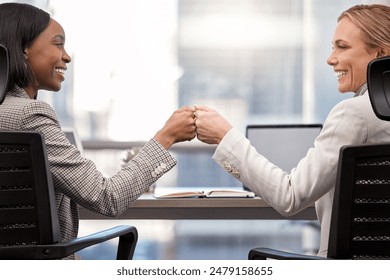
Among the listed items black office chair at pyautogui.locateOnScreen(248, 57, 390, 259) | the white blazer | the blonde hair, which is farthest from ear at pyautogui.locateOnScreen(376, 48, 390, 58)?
black office chair at pyautogui.locateOnScreen(248, 57, 390, 259)

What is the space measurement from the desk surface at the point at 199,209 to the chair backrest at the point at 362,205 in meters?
1.23

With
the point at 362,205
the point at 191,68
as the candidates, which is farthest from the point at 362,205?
A: the point at 191,68

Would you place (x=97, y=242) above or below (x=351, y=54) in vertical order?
below

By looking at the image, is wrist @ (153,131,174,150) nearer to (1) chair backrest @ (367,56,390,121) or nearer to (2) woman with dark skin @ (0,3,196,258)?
(2) woman with dark skin @ (0,3,196,258)

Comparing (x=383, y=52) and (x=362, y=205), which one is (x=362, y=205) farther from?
(x=383, y=52)

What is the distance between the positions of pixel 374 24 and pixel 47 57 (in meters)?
1.06

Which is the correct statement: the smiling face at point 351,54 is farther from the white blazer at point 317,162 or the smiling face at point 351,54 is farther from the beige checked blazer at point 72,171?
the beige checked blazer at point 72,171

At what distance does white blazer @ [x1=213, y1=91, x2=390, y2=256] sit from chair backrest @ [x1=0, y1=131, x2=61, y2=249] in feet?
1.70

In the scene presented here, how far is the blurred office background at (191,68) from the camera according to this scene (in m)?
5.65

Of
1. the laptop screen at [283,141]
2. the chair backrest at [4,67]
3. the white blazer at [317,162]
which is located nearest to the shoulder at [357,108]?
the white blazer at [317,162]

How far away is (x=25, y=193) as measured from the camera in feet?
5.93

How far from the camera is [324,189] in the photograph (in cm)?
182

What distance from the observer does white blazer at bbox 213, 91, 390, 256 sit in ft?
5.84

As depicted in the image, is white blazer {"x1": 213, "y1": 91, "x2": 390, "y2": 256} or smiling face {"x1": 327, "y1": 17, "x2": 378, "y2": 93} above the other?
smiling face {"x1": 327, "y1": 17, "x2": 378, "y2": 93}
